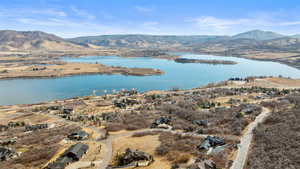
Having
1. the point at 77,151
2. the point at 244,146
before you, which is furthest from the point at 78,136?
the point at 244,146

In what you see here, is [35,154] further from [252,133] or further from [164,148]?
[252,133]

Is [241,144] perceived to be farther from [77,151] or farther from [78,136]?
[78,136]

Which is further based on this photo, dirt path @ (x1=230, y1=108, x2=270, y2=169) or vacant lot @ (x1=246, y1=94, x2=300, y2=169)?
dirt path @ (x1=230, y1=108, x2=270, y2=169)

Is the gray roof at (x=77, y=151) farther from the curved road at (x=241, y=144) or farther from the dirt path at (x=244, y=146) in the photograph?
the dirt path at (x=244, y=146)

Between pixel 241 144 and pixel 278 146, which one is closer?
pixel 278 146

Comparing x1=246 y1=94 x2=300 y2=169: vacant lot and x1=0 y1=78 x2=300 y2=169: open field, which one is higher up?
x1=246 y1=94 x2=300 y2=169: vacant lot

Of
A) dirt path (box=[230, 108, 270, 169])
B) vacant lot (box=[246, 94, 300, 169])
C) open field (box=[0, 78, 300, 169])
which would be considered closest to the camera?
vacant lot (box=[246, 94, 300, 169])

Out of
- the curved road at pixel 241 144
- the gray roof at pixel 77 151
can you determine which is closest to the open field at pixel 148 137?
the curved road at pixel 241 144

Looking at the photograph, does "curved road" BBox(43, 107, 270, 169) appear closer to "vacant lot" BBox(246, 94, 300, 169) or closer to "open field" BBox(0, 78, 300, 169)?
"open field" BBox(0, 78, 300, 169)

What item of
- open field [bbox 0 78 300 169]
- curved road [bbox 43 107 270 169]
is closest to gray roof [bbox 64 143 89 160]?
open field [bbox 0 78 300 169]

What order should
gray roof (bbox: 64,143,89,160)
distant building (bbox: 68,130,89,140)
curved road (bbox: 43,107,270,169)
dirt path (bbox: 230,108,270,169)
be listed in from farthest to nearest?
distant building (bbox: 68,130,89,140) < gray roof (bbox: 64,143,89,160) < curved road (bbox: 43,107,270,169) < dirt path (bbox: 230,108,270,169)

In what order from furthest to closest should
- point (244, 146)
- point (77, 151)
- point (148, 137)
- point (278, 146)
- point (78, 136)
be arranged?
point (78, 136), point (148, 137), point (77, 151), point (244, 146), point (278, 146)
